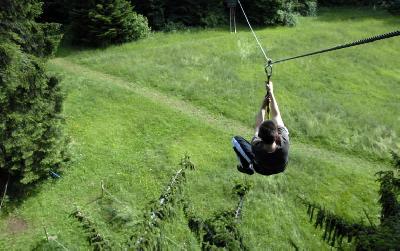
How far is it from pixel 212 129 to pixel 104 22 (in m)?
10.8

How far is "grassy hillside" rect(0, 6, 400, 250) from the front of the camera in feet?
63.7

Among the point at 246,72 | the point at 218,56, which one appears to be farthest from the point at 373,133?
the point at 218,56

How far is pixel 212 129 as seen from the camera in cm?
2492

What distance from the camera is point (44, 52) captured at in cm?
1848

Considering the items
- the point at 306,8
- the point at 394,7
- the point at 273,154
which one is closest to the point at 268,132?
the point at 273,154

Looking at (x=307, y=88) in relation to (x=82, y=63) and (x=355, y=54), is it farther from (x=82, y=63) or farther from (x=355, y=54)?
(x=82, y=63)

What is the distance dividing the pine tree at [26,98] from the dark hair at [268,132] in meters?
10.9

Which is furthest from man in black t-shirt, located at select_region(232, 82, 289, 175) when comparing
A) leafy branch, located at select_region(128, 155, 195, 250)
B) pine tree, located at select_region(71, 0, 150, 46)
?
pine tree, located at select_region(71, 0, 150, 46)

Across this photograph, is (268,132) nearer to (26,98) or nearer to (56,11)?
(26,98)

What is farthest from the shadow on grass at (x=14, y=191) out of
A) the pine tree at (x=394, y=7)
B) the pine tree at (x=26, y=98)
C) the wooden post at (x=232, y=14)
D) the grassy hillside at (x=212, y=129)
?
the pine tree at (x=394, y=7)

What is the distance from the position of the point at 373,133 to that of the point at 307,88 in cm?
562

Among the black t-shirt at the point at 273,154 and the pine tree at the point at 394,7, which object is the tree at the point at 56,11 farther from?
the pine tree at the point at 394,7

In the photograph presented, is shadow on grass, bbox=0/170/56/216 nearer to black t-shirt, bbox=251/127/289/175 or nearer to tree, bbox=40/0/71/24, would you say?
black t-shirt, bbox=251/127/289/175

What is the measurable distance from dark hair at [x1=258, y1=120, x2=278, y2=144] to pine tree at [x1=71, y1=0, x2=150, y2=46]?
869 inches
